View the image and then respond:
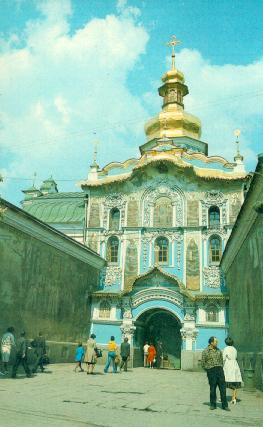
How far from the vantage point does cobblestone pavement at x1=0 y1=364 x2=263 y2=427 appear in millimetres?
7164

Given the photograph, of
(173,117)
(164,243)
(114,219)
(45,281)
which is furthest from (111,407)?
(173,117)

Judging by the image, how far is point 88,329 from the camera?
24672 mm

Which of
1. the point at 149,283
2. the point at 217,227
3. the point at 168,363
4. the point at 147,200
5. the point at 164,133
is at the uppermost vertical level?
the point at 164,133

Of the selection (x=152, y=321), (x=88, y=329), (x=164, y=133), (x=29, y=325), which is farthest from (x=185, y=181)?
(x=29, y=325)

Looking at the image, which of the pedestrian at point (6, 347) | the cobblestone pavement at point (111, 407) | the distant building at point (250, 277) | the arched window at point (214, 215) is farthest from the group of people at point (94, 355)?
the arched window at point (214, 215)

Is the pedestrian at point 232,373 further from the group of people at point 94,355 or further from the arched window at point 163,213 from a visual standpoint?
the arched window at point 163,213

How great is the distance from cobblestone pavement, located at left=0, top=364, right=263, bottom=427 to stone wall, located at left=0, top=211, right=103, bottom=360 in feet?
16.1

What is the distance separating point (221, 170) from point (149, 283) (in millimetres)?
8106

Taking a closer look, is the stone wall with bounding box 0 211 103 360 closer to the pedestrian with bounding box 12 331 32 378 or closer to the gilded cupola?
the pedestrian with bounding box 12 331 32 378

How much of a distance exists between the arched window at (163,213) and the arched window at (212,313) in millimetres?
5175

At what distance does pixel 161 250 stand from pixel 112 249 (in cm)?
297

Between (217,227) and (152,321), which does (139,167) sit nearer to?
(217,227)

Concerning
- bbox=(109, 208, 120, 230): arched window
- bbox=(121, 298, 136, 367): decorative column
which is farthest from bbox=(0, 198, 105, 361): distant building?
bbox=(109, 208, 120, 230): arched window

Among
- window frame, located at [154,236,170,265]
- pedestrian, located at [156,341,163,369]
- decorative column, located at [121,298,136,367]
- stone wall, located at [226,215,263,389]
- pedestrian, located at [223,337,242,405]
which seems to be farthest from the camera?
window frame, located at [154,236,170,265]
